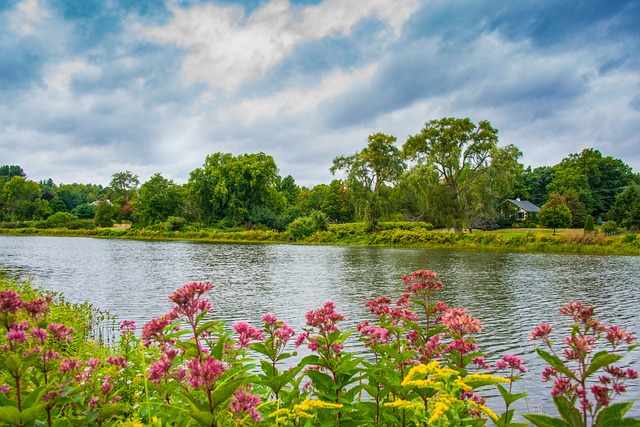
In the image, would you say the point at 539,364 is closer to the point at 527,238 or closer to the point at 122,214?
the point at 527,238

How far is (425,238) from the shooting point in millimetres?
42562

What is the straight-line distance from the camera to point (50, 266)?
23328 mm

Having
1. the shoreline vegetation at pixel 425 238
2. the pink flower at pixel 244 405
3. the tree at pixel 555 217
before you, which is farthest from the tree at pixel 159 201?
the pink flower at pixel 244 405

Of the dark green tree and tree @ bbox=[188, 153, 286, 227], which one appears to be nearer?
the dark green tree

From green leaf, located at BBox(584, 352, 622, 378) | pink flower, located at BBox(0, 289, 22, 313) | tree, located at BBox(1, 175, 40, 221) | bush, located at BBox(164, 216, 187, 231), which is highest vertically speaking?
tree, located at BBox(1, 175, 40, 221)

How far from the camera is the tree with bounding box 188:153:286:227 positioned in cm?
6700

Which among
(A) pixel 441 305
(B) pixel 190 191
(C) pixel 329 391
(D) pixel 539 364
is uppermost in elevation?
(B) pixel 190 191

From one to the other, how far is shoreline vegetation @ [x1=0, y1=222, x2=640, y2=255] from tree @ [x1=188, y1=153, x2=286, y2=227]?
5.22 meters

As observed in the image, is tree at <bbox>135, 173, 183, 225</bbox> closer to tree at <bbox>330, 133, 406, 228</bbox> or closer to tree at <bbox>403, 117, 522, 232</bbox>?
tree at <bbox>330, 133, 406, 228</bbox>

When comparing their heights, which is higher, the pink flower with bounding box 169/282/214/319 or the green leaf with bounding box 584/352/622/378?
the pink flower with bounding box 169/282/214/319

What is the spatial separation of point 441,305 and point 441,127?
4289 centimetres

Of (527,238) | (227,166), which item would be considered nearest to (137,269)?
(527,238)

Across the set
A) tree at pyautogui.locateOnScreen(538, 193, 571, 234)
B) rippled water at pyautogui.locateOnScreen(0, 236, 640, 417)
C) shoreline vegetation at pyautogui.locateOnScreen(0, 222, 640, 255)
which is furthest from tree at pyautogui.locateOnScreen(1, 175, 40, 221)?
tree at pyautogui.locateOnScreen(538, 193, 571, 234)

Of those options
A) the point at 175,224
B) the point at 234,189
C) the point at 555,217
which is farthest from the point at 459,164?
the point at 175,224
